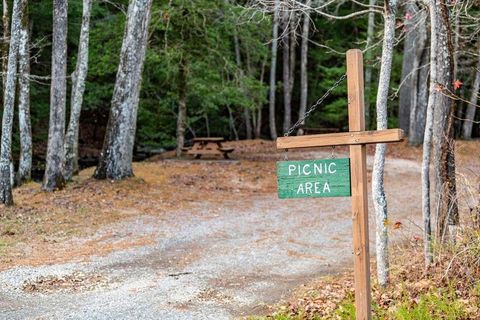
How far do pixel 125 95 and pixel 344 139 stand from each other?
9487 millimetres

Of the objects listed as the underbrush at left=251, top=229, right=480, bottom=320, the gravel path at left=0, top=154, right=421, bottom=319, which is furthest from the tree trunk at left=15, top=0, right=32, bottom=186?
the underbrush at left=251, top=229, right=480, bottom=320

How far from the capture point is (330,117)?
26531 mm

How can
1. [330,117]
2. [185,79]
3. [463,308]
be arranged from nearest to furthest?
[463,308], [185,79], [330,117]

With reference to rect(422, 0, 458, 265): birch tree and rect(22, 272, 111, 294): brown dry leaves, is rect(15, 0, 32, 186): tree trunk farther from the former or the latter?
rect(422, 0, 458, 265): birch tree

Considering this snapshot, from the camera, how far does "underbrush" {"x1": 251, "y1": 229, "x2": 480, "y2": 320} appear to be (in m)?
4.70

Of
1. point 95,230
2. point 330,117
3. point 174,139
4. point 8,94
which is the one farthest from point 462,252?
point 330,117

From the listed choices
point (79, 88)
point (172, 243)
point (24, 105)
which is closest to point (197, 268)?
point (172, 243)

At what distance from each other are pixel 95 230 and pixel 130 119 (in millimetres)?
4287

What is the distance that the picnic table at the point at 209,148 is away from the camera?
58.6 feet

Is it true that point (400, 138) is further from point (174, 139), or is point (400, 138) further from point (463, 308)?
point (174, 139)

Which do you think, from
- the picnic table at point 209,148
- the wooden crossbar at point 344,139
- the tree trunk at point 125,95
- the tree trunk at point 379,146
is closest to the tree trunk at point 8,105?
the tree trunk at point 125,95

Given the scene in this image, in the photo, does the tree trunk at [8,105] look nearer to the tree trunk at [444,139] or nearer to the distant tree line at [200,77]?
the distant tree line at [200,77]

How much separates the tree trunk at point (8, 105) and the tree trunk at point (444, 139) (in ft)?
26.0

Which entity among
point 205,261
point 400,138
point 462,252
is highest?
point 400,138
